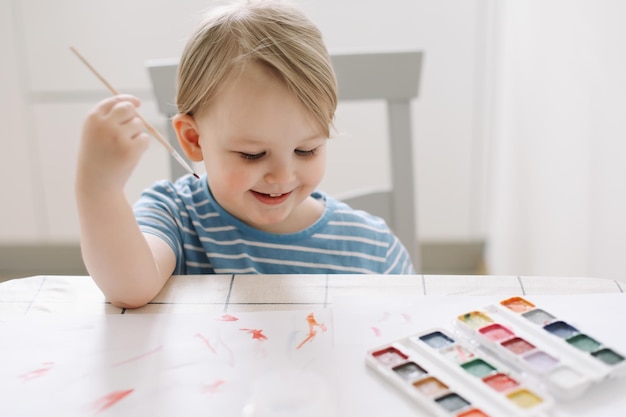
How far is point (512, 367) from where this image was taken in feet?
1.85

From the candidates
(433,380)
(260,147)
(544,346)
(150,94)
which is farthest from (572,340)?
(150,94)

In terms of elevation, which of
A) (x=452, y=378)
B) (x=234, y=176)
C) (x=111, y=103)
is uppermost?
(x=111, y=103)

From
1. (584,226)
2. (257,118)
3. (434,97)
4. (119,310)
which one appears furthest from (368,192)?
(434,97)

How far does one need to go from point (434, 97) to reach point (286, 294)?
1.43 m

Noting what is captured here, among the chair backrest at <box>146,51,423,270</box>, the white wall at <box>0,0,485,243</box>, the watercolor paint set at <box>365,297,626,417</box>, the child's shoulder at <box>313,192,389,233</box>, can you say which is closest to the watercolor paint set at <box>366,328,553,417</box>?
the watercolor paint set at <box>365,297,626,417</box>

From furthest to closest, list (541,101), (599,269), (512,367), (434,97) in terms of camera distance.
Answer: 1. (434,97)
2. (541,101)
3. (599,269)
4. (512,367)

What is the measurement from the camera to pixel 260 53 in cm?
Result: 76

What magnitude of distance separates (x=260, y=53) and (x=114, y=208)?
0.22 m

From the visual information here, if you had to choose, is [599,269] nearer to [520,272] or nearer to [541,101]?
[541,101]

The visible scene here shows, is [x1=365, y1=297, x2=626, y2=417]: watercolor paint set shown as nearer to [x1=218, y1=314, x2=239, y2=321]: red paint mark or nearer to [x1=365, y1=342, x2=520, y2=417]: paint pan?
[x1=365, y1=342, x2=520, y2=417]: paint pan

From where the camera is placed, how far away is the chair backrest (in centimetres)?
113

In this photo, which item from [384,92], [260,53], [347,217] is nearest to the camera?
[260,53]

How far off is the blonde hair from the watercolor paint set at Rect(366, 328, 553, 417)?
30cm

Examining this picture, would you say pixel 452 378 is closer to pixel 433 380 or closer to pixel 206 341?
pixel 433 380
